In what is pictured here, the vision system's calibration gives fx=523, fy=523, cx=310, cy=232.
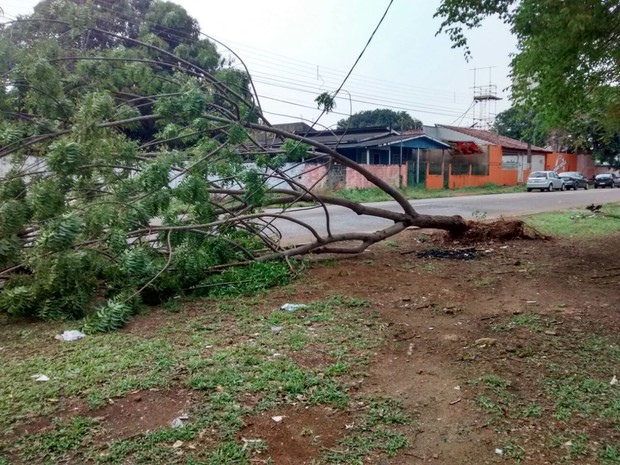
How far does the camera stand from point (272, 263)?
7.41m

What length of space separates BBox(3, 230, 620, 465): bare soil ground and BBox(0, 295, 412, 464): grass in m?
0.08

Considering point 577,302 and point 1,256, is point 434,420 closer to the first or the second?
point 577,302

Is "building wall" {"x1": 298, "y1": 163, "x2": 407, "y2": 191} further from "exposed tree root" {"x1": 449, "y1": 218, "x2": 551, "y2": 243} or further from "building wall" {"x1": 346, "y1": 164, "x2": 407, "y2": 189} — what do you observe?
"exposed tree root" {"x1": 449, "y1": 218, "x2": 551, "y2": 243}

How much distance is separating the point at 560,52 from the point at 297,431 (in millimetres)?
6782

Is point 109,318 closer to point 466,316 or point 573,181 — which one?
point 466,316

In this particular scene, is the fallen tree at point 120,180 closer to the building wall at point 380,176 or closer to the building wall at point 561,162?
the building wall at point 380,176

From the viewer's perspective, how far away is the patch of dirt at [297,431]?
286 centimetres

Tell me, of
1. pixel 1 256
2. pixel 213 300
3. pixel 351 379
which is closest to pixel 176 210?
pixel 213 300

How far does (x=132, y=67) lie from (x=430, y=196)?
69.1ft

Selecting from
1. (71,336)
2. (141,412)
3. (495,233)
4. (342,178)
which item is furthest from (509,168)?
(141,412)

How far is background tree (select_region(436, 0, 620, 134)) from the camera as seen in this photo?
20.4ft

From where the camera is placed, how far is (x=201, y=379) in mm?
3719

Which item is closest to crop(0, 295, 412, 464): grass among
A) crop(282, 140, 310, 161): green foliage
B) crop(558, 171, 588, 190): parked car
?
crop(282, 140, 310, 161): green foliage

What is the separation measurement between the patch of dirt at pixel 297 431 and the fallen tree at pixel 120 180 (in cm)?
256
